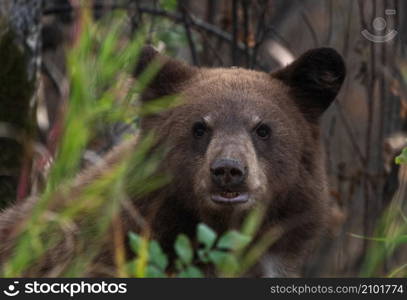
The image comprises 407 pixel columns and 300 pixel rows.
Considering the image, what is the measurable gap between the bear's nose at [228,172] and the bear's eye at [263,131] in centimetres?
46

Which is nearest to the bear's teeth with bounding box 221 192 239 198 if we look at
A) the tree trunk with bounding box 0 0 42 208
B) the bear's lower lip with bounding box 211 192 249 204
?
the bear's lower lip with bounding box 211 192 249 204

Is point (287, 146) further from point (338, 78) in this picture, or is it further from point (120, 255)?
point (120, 255)

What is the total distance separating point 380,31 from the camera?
875 centimetres

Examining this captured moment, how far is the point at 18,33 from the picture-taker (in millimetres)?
6871

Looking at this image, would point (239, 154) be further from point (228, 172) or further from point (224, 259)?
point (224, 259)

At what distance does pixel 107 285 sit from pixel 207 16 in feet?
19.2

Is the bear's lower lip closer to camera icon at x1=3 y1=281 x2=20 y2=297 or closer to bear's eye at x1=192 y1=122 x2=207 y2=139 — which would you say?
bear's eye at x1=192 y1=122 x2=207 y2=139

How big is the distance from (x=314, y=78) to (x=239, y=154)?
0.93 metres

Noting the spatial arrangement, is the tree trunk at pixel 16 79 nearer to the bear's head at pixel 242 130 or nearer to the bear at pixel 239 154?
the bear at pixel 239 154

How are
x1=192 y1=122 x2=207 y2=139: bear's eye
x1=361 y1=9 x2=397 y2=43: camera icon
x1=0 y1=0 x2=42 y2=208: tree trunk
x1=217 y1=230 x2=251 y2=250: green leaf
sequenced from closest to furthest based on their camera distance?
x1=217 y1=230 x2=251 y2=250: green leaf, x1=192 y1=122 x2=207 y2=139: bear's eye, x1=0 y1=0 x2=42 y2=208: tree trunk, x1=361 y1=9 x2=397 y2=43: camera icon

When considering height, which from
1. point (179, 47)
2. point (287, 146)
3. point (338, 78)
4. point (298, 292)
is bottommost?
point (298, 292)

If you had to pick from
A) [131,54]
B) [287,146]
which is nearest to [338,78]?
[287,146]

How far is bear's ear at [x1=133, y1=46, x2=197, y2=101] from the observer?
584 cm

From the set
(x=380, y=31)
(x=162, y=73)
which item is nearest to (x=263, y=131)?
(x=162, y=73)
